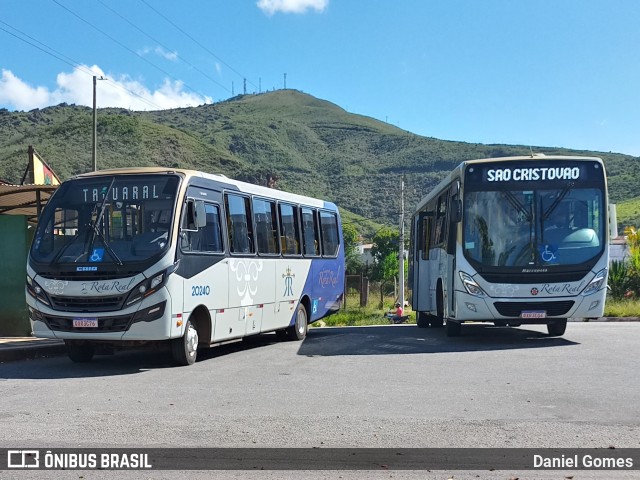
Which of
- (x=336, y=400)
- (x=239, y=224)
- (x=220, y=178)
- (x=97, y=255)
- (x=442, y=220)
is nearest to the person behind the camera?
(x=336, y=400)

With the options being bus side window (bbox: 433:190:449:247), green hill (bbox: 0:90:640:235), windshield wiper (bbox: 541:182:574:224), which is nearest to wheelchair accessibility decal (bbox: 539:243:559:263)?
windshield wiper (bbox: 541:182:574:224)

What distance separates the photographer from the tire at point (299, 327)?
1786 cm

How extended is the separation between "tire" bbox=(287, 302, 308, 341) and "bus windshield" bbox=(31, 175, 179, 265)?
20.5ft

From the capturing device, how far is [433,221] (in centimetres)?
1916

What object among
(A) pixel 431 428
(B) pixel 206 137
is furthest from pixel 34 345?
(B) pixel 206 137

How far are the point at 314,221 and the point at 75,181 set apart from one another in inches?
291

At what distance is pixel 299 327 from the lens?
18062 mm

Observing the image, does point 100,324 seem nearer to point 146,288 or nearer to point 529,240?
point 146,288

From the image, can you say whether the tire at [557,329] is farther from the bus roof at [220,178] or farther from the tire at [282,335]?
the bus roof at [220,178]

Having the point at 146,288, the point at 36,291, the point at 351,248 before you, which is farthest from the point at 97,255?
the point at 351,248

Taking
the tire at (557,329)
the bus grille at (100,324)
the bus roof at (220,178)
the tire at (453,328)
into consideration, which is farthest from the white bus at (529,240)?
the bus grille at (100,324)

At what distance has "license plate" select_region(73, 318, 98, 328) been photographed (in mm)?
11844

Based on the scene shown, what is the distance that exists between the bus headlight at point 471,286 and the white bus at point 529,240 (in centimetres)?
2

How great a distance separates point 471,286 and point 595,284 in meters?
2.30
